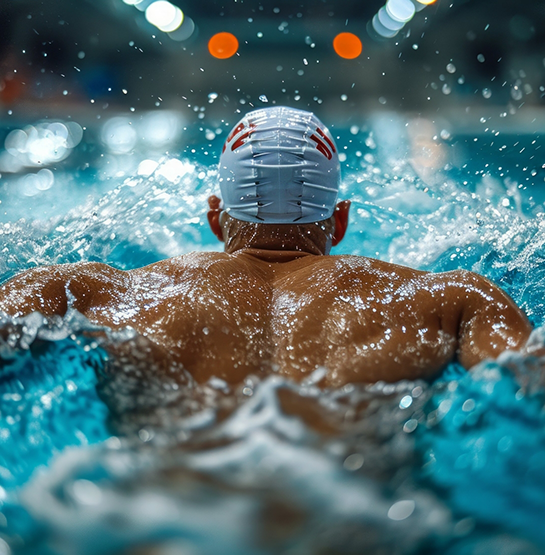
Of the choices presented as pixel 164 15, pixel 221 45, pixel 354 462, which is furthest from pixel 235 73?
pixel 354 462

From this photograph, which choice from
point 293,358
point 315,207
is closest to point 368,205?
point 315,207

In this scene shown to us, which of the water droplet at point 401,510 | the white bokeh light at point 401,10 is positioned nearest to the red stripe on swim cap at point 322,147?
the water droplet at point 401,510

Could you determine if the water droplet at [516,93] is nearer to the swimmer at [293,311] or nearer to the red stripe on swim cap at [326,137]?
the red stripe on swim cap at [326,137]

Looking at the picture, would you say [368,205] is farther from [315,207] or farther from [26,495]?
[26,495]

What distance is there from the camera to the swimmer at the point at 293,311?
1317 millimetres

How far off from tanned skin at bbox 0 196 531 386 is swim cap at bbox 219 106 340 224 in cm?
37

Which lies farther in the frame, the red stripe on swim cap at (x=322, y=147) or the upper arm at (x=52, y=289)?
the red stripe on swim cap at (x=322, y=147)

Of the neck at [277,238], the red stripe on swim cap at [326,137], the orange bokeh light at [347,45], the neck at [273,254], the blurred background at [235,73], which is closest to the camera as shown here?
the neck at [273,254]

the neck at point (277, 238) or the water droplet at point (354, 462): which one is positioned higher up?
the neck at point (277, 238)

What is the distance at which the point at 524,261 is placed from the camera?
2.60 meters

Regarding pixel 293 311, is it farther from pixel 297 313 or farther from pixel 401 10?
pixel 401 10

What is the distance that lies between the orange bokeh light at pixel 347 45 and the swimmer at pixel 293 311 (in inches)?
242

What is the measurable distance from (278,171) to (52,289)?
0.83 metres

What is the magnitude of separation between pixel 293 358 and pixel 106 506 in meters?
0.54
